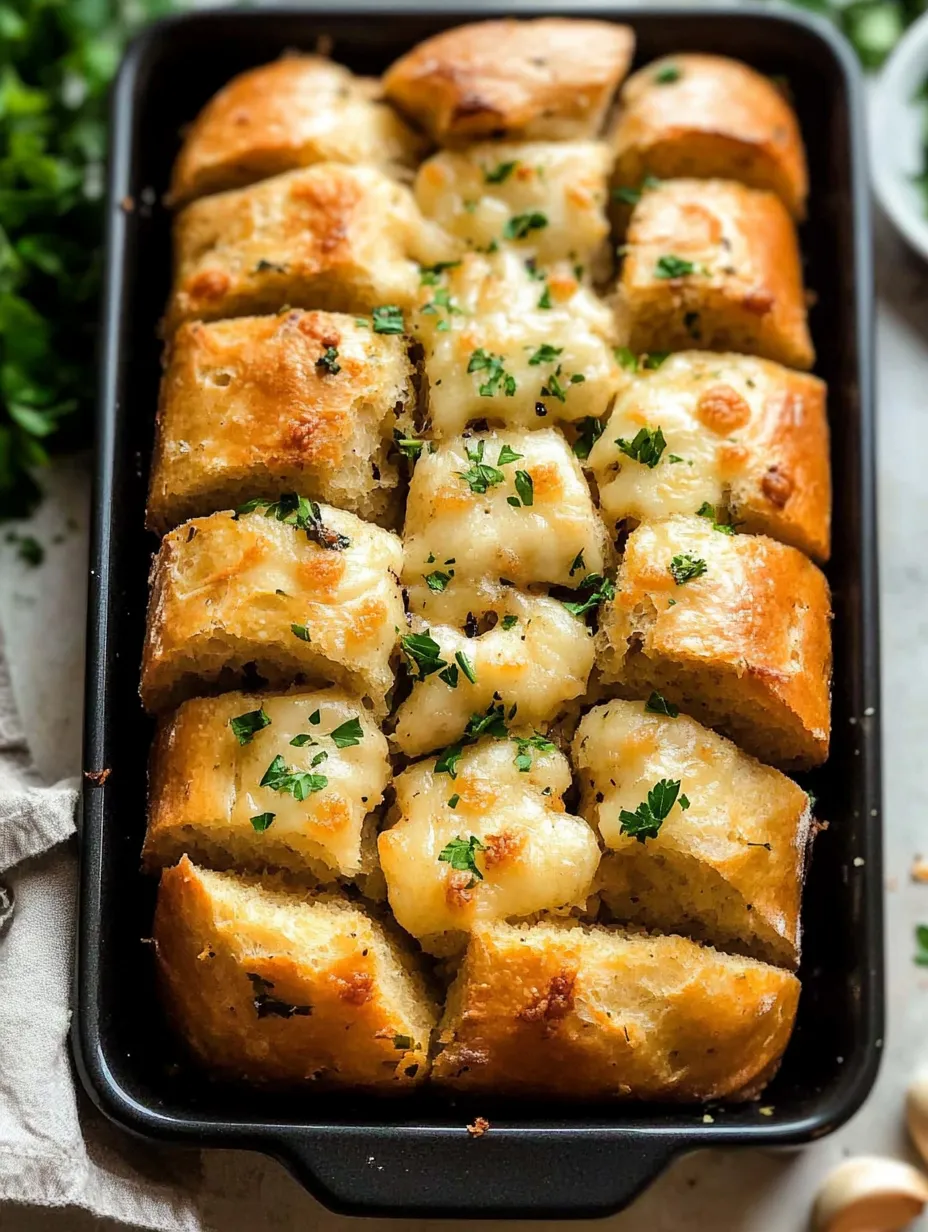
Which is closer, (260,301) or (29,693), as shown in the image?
(260,301)

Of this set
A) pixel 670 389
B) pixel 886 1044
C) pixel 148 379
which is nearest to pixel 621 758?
pixel 670 389

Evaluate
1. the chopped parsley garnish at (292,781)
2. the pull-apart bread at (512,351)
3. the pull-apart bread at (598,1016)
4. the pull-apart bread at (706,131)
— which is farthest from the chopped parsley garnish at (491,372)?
the pull-apart bread at (598,1016)

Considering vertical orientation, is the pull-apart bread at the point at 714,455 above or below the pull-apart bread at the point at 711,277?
below

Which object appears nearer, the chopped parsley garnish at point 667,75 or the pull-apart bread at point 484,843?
the pull-apart bread at point 484,843

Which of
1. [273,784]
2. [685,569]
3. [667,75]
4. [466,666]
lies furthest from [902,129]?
[273,784]

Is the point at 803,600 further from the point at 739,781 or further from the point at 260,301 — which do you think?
the point at 260,301

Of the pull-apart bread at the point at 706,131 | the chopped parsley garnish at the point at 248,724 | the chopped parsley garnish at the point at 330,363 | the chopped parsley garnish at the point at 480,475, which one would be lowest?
the chopped parsley garnish at the point at 248,724

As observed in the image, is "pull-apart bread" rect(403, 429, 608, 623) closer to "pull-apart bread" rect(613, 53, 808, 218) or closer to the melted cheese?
the melted cheese

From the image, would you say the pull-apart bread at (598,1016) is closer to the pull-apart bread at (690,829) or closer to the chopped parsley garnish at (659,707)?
the pull-apart bread at (690,829)
